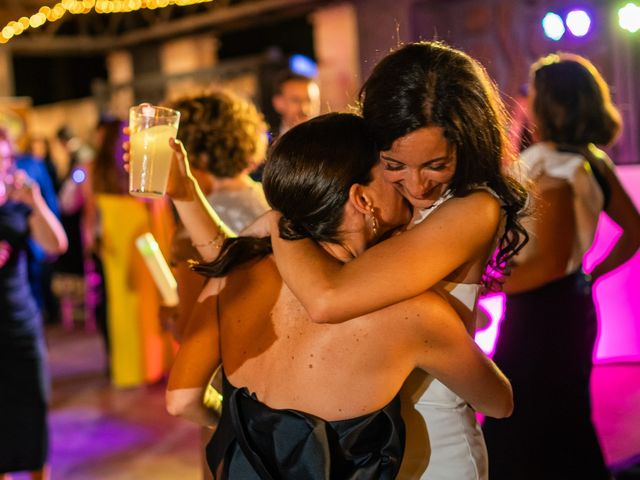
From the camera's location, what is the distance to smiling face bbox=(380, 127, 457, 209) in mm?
1392

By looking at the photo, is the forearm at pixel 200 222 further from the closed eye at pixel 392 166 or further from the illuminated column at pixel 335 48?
the illuminated column at pixel 335 48

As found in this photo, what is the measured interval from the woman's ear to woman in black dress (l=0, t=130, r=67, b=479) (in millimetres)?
2100

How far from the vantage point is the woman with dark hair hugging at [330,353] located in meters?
1.28

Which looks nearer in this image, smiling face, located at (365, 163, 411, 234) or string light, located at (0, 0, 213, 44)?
smiling face, located at (365, 163, 411, 234)

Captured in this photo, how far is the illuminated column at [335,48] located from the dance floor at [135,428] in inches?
172

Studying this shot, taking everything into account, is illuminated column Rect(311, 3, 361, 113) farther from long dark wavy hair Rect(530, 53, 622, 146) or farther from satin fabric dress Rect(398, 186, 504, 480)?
satin fabric dress Rect(398, 186, 504, 480)

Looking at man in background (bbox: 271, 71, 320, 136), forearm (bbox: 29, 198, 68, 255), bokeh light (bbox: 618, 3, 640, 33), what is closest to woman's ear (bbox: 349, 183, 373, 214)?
forearm (bbox: 29, 198, 68, 255)

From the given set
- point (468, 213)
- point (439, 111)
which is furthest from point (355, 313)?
point (439, 111)

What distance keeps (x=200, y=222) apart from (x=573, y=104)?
49.4 inches

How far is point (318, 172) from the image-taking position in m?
1.32

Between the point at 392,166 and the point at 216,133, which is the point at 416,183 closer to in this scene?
the point at 392,166

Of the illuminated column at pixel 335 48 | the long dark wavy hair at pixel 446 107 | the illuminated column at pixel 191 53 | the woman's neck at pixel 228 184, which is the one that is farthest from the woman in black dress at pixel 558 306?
the illuminated column at pixel 191 53

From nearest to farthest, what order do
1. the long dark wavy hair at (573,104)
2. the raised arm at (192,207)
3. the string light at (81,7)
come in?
the raised arm at (192,207), the long dark wavy hair at (573,104), the string light at (81,7)

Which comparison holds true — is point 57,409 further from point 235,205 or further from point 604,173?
point 604,173
